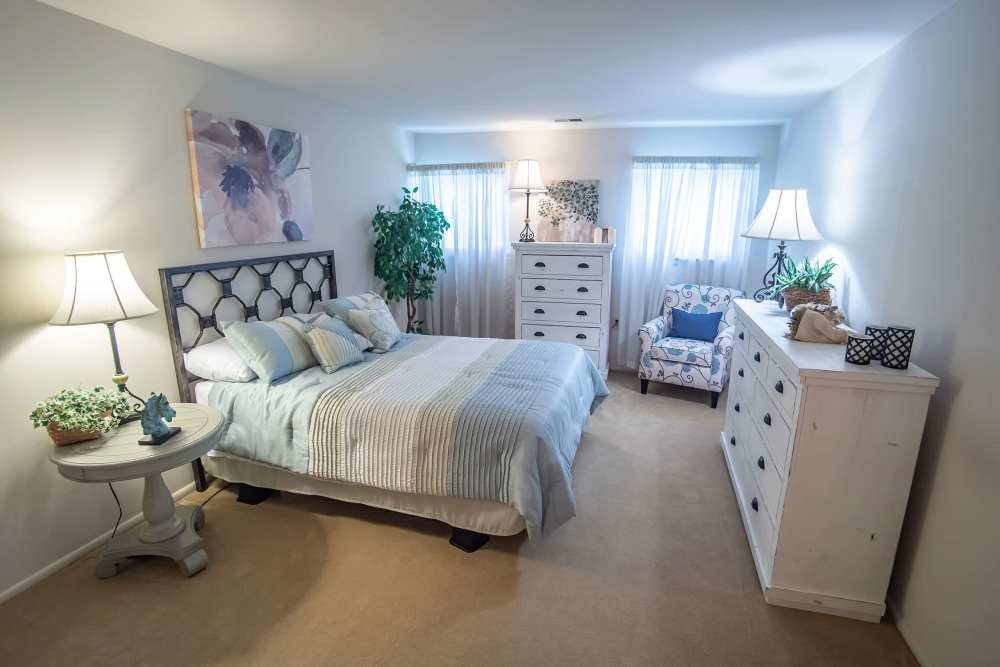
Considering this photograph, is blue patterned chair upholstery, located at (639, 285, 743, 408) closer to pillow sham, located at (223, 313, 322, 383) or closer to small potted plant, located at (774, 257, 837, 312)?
small potted plant, located at (774, 257, 837, 312)

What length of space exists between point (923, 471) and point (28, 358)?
3.64 metres

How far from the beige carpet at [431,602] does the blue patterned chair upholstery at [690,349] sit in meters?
1.52

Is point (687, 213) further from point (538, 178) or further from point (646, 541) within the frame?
point (646, 541)

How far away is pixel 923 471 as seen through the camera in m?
1.92

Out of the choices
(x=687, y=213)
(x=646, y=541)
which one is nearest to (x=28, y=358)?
(x=646, y=541)

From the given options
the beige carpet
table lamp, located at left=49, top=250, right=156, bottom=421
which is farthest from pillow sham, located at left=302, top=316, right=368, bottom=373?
table lamp, located at left=49, top=250, right=156, bottom=421

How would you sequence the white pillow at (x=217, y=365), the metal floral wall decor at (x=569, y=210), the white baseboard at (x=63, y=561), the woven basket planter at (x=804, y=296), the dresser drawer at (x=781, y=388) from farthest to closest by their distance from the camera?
the metal floral wall decor at (x=569, y=210), the white pillow at (x=217, y=365), the woven basket planter at (x=804, y=296), the white baseboard at (x=63, y=561), the dresser drawer at (x=781, y=388)

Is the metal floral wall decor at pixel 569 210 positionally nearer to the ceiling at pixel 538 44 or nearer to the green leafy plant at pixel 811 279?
the ceiling at pixel 538 44

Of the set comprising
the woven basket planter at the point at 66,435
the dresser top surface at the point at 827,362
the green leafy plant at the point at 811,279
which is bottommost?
the woven basket planter at the point at 66,435

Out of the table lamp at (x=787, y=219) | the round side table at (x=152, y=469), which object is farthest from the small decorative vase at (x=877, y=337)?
the round side table at (x=152, y=469)

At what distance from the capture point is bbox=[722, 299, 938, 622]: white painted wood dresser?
180 cm

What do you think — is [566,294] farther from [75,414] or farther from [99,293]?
[75,414]

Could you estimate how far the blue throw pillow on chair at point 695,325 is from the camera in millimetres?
Answer: 4395

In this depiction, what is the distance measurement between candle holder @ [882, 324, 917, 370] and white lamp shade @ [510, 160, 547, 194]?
3.29 meters
